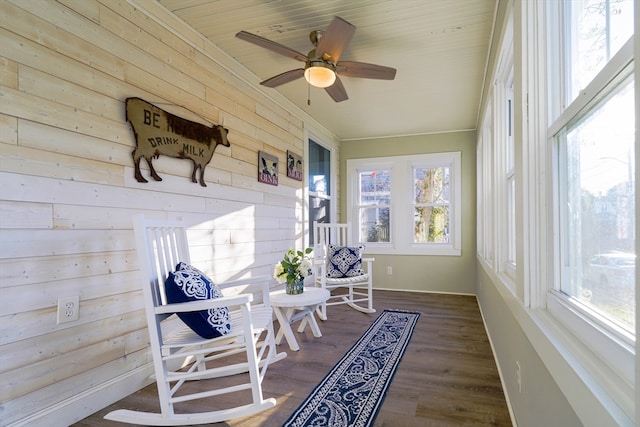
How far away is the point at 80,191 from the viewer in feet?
6.05

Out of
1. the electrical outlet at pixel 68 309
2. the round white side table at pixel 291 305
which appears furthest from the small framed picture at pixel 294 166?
the electrical outlet at pixel 68 309

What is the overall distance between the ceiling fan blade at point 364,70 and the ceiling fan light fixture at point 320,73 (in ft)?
0.23

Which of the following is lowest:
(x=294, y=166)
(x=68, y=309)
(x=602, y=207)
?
(x=68, y=309)

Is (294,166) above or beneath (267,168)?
above

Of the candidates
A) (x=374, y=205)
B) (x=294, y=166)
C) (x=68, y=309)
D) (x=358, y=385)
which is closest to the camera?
(x=68, y=309)

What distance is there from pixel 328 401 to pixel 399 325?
1683mm

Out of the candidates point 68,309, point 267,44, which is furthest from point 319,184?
point 68,309

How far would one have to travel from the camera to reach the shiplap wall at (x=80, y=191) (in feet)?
5.19

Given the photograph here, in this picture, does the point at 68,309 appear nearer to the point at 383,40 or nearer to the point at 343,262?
the point at 383,40

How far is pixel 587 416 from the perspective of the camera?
0.68 m

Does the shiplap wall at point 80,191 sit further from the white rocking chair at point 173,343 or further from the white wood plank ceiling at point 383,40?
the white wood plank ceiling at point 383,40

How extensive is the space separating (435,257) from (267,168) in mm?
2966

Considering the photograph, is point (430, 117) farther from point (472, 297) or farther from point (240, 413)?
point (240, 413)

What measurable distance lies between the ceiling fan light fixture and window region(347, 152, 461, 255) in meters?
3.08
